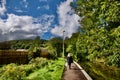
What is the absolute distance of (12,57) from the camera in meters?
43.6

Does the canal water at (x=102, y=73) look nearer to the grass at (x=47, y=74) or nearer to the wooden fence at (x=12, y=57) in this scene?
the grass at (x=47, y=74)

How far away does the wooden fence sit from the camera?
133ft

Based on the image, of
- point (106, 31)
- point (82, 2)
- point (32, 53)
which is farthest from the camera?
point (32, 53)

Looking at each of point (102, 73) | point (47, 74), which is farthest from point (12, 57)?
point (47, 74)

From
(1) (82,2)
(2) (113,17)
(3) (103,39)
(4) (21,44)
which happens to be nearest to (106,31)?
(3) (103,39)

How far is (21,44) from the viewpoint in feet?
418

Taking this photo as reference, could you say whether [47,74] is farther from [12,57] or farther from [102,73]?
[12,57]

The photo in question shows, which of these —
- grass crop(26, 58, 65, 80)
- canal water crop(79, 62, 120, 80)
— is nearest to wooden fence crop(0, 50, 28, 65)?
canal water crop(79, 62, 120, 80)

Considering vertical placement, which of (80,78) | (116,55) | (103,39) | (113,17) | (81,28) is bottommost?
(80,78)

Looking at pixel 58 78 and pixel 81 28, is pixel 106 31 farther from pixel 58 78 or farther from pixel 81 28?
pixel 81 28

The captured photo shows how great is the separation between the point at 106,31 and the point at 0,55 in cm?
2577

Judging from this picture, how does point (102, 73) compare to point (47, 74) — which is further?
point (102, 73)

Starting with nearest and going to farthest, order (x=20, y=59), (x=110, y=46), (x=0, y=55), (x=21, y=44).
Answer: (x=110, y=46) → (x=0, y=55) → (x=20, y=59) → (x=21, y=44)

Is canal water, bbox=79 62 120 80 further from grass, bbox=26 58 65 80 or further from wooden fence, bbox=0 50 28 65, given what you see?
wooden fence, bbox=0 50 28 65
